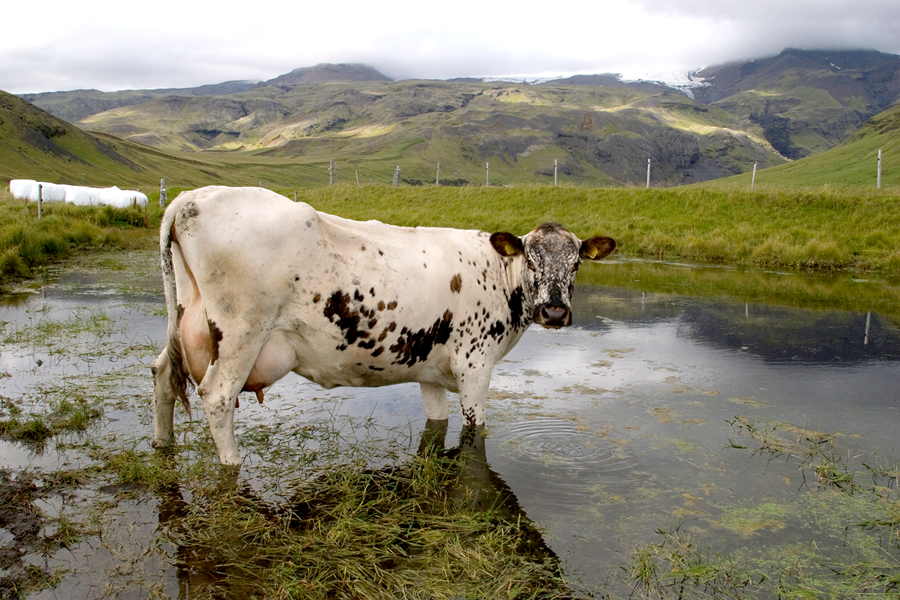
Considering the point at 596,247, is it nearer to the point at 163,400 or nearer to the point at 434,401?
the point at 434,401

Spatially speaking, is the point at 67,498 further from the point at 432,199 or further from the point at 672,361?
the point at 432,199

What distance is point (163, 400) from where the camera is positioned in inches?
203

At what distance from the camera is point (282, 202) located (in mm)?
4832

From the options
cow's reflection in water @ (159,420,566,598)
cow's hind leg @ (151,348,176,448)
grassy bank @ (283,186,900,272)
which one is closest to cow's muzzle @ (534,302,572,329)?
cow's reflection in water @ (159,420,566,598)

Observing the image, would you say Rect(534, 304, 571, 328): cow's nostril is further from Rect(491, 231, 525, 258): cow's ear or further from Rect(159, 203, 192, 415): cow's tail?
Rect(159, 203, 192, 415): cow's tail

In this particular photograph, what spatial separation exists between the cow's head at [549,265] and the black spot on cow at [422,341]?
743 mm

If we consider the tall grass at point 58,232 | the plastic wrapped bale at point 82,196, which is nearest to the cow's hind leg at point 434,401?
the tall grass at point 58,232

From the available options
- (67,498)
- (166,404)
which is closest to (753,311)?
(166,404)

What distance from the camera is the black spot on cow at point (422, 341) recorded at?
5.12 meters

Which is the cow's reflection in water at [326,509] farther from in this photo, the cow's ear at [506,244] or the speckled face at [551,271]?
the cow's ear at [506,244]

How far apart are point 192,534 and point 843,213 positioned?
20.8 meters

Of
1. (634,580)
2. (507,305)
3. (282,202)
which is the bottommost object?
(634,580)

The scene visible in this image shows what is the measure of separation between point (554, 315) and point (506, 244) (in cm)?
84

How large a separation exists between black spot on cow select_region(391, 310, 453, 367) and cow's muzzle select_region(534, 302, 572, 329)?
0.75m
